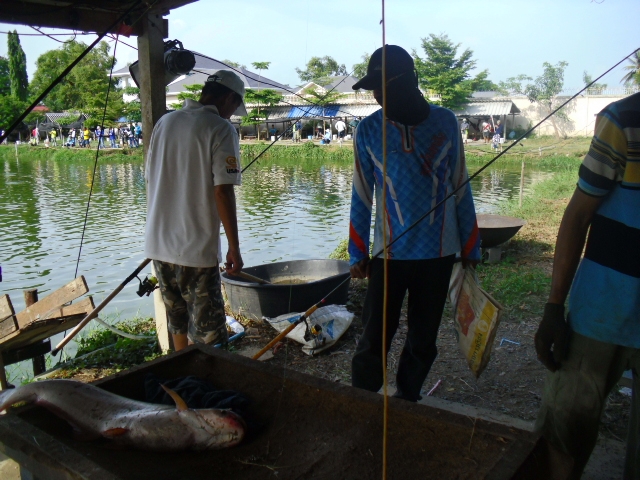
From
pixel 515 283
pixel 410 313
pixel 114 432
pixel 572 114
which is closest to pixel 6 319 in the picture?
pixel 114 432

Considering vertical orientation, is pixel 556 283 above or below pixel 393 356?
above

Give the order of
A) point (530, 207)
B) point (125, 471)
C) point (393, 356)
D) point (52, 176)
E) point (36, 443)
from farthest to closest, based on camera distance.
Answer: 1. point (52, 176)
2. point (530, 207)
3. point (393, 356)
4. point (125, 471)
5. point (36, 443)

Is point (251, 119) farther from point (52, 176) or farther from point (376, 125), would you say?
point (376, 125)

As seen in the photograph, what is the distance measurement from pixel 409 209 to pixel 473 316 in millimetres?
573

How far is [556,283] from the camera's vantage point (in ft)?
5.80

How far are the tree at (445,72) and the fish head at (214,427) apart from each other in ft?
131

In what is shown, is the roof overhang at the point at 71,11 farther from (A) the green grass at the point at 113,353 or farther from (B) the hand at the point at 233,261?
(A) the green grass at the point at 113,353

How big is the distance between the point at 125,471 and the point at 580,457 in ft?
5.12

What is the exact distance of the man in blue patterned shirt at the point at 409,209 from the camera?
2.50 meters

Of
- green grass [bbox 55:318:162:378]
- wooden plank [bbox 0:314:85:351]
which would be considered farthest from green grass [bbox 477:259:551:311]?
wooden plank [bbox 0:314:85:351]

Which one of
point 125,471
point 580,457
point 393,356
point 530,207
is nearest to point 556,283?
point 580,457

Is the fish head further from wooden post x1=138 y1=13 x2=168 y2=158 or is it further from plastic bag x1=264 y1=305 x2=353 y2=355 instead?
wooden post x1=138 y1=13 x2=168 y2=158

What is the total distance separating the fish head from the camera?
1.99 m

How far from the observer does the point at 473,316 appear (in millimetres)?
2463
